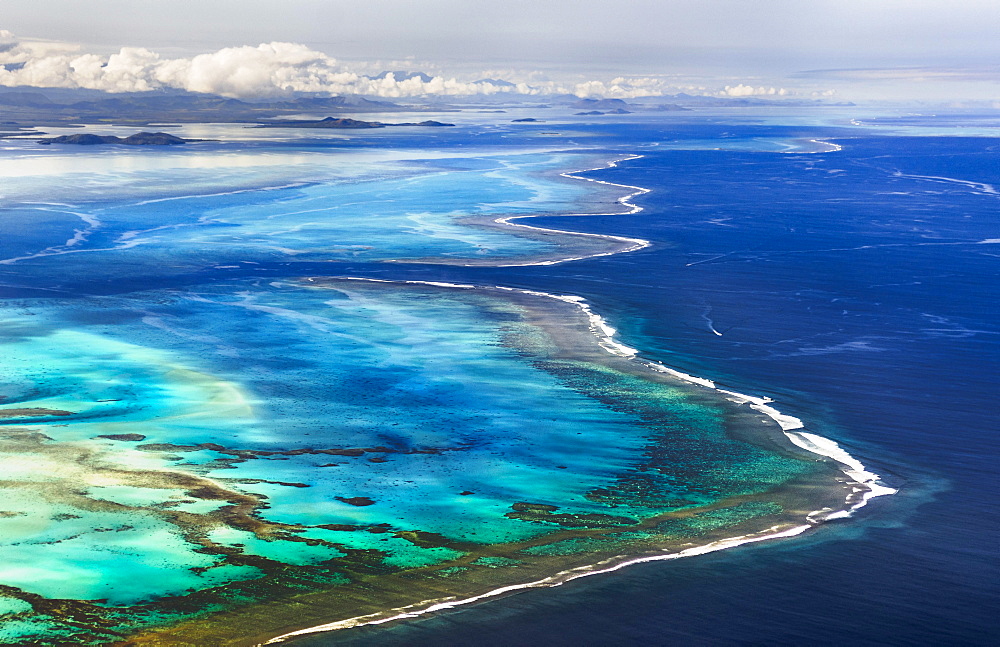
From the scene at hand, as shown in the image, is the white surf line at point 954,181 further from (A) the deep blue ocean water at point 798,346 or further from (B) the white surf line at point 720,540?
(B) the white surf line at point 720,540

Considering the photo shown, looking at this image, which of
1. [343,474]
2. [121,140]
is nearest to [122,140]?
[121,140]

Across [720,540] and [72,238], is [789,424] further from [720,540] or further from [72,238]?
[72,238]

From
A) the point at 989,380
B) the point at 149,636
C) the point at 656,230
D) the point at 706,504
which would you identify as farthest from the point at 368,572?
the point at 656,230

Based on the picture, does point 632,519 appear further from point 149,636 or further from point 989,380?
point 989,380

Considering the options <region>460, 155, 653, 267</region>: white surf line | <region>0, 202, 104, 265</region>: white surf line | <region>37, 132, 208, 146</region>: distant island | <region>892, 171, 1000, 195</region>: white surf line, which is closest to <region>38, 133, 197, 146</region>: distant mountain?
<region>37, 132, 208, 146</region>: distant island

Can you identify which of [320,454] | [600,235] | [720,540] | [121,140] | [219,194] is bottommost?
[720,540]

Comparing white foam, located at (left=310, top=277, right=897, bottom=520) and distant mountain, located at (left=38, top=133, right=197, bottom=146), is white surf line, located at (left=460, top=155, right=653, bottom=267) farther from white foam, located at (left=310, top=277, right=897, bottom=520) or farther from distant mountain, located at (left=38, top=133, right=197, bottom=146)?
distant mountain, located at (left=38, top=133, right=197, bottom=146)
